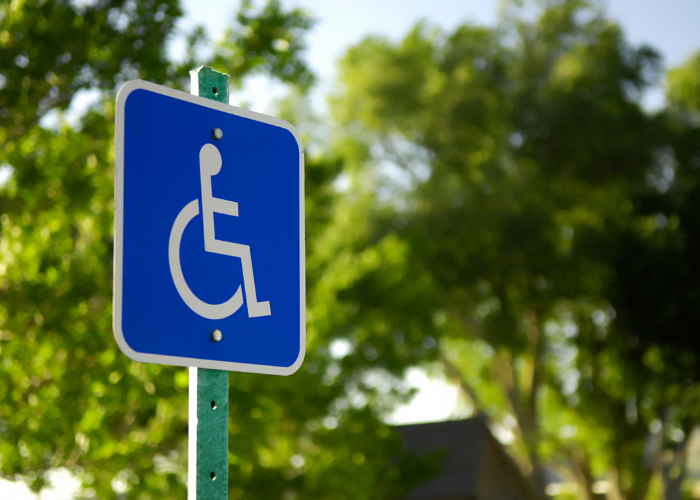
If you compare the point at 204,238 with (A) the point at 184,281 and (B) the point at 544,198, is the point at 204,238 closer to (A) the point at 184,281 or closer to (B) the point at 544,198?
(A) the point at 184,281

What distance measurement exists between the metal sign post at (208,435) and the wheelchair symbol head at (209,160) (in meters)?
0.45

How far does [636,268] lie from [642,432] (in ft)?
24.9

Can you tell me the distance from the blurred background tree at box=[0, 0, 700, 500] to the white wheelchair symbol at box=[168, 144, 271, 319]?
8881mm

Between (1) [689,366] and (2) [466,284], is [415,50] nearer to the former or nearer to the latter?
(2) [466,284]

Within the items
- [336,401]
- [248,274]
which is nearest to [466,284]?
[336,401]

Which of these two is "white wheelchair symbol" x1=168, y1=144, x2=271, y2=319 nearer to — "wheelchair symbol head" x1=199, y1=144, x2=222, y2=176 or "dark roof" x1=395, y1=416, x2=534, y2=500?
"wheelchair symbol head" x1=199, y1=144, x2=222, y2=176

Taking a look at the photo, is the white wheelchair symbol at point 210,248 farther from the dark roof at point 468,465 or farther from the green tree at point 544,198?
the dark roof at point 468,465

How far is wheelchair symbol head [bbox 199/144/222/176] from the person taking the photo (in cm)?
214

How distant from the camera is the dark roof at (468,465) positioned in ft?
98.1

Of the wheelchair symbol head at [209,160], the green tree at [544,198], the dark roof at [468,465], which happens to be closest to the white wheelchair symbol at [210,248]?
the wheelchair symbol head at [209,160]

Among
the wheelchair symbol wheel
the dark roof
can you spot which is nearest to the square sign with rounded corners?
the wheelchair symbol wheel

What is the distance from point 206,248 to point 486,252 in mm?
26530

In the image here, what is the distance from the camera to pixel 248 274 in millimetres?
2160

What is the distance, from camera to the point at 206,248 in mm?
2070
